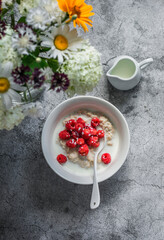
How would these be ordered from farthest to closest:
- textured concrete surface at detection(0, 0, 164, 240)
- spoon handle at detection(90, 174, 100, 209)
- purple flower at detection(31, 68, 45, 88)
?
textured concrete surface at detection(0, 0, 164, 240) < spoon handle at detection(90, 174, 100, 209) < purple flower at detection(31, 68, 45, 88)

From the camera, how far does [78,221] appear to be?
1146mm

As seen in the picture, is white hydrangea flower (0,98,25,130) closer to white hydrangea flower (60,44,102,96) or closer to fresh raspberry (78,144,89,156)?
white hydrangea flower (60,44,102,96)

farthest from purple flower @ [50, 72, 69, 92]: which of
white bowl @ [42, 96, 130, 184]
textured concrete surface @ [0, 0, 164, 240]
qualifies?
textured concrete surface @ [0, 0, 164, 240]

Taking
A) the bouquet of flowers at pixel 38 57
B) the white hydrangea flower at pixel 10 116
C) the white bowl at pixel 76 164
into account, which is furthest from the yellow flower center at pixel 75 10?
the white bowl at pixel 76 164

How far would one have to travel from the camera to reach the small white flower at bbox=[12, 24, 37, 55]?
563 millimetres

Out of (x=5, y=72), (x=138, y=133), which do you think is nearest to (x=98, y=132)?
(x=138, y=133)

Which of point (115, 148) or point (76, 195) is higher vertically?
point (115, 148)

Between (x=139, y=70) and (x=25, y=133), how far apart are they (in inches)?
17.8

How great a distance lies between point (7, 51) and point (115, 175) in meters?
0.69

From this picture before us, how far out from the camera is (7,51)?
1.95 feet

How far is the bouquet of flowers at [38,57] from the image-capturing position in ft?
1.86

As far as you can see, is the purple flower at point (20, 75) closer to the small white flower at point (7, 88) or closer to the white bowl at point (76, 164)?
the small white flower at point (7, 88)

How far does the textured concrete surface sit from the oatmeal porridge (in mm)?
124

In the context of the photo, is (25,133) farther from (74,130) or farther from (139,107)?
(139,107)
